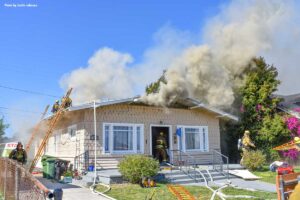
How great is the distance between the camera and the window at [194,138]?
61.0 feet

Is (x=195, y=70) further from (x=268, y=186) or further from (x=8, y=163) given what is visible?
(x=8, y=163)

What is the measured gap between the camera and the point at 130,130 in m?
17.0

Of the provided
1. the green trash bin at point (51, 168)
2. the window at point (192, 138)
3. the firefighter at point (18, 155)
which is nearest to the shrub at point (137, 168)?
the green trash bin at point (51, 168)

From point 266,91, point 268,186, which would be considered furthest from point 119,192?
point 266,91

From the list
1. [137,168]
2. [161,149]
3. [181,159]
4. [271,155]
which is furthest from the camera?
[271,155]

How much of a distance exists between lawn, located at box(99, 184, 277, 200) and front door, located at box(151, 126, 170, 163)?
209 inches

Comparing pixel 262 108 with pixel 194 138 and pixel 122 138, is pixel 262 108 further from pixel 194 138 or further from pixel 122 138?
pixel 122 138

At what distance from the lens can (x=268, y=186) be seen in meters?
13.4

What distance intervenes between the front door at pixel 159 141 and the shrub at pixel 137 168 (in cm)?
480

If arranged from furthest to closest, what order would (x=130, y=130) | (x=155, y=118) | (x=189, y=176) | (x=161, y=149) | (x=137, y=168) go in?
1. (x=155, y=118)
2. (x=161, y=149)
3. (x=130, y=130)
4. (x=189, y=176)
5. (x=137, y=168)

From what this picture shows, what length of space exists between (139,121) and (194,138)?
3.76 m

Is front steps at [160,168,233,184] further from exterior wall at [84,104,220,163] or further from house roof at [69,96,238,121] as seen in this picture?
house roof at [69,96,238,121]

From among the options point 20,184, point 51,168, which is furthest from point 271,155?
point 20,184

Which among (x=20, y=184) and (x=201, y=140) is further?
(x=201, y=140)
